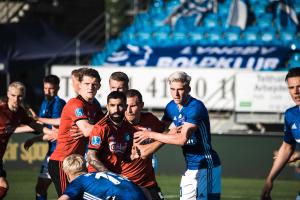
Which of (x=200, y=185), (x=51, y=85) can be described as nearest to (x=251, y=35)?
(x=51, y=85)

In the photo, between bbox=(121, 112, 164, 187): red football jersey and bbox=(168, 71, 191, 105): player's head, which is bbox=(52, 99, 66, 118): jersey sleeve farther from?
bbox=(168, 71, 191, 105): player's head

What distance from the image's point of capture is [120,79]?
11469 millimetres

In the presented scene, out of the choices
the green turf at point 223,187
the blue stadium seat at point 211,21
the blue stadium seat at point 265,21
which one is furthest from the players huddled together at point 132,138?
the blue stadium seat at point 265,21

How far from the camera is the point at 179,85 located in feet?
34.0

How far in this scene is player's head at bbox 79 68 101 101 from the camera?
35.6ft

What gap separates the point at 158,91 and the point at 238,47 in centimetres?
344

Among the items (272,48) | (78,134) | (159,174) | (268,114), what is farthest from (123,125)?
(272,48)

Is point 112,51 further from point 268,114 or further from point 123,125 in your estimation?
point 123,125

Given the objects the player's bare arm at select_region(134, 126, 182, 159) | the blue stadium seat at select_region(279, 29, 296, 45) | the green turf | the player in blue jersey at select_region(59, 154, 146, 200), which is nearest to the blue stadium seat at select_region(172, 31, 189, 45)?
the blue stadium seat at select_region(279, 29, 296, 45)

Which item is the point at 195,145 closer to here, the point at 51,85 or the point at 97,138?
the point at 97,138

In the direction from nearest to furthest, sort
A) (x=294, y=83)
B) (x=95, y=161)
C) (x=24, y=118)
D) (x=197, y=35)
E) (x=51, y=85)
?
(x=294, y=83) < (x=95, y=161) < (x=24, y=118) < (x=51, y=85) < (x=197, y=35)

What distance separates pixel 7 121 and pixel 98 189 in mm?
5647

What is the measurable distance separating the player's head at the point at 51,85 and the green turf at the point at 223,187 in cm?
259

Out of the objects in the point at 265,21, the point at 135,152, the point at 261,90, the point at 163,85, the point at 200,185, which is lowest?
the point at 200,185
